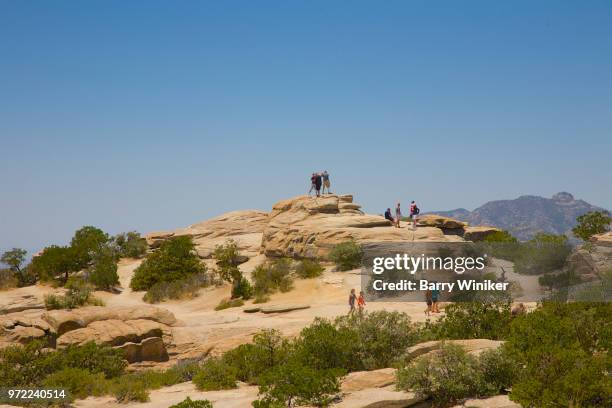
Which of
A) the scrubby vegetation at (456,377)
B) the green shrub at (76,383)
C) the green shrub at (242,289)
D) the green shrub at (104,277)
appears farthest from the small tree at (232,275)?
the scrubby vegetation at (456,377)

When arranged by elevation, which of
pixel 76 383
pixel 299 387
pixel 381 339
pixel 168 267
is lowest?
pixel 76 383

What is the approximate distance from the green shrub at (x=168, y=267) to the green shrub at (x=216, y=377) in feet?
69.0

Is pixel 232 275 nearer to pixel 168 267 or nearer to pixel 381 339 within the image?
pixel 168 267

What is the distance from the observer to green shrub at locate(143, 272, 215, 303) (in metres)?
36.0

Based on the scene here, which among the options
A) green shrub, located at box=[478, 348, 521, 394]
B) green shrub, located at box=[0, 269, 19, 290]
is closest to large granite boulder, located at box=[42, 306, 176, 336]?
green shrub, located at box=[478, 348, 521, 394]

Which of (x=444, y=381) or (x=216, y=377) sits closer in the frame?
(x=444, y=381)

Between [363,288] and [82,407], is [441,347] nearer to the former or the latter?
[82,407]

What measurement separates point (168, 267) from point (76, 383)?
22133 mm

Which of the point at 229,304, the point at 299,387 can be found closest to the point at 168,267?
the point at 229,304

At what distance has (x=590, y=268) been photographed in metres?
32.7

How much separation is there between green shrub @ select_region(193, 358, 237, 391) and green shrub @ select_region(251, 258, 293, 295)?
1486cm

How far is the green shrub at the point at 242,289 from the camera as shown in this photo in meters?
33.3

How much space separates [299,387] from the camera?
13578mm

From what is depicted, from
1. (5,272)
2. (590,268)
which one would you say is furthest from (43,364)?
(5,272)
